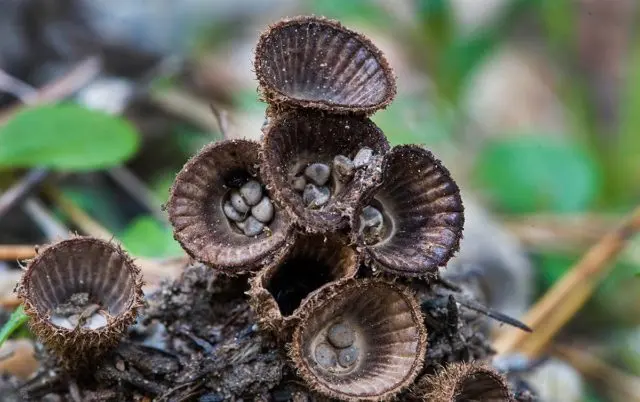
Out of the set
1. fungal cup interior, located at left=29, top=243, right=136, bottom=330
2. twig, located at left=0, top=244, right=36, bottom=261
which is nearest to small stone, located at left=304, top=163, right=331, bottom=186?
fungal cup interior, located at left=29, top=243, right=136, bottom=330

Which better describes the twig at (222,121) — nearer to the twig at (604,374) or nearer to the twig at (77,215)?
the twig at (77,215)

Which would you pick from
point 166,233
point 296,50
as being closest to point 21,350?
point 166,233

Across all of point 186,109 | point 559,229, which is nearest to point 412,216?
point 559,229

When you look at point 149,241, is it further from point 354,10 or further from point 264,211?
point 354,10

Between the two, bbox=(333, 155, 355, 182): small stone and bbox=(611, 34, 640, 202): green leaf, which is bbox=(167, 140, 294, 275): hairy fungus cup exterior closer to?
bbox=(333, 155, 355, 182): small stone

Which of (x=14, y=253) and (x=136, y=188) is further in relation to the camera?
(x=136, y=188)

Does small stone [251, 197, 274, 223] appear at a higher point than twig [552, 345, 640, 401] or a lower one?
higher

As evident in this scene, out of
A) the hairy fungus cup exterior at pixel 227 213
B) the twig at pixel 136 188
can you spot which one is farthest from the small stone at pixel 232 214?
the twig at pixel 136 188
